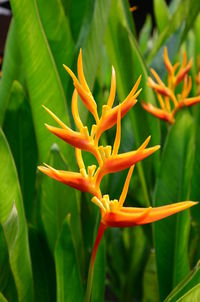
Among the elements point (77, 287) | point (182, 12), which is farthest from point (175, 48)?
point (77, 287)

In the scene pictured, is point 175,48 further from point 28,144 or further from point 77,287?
point 77,287

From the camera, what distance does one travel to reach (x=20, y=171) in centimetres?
54

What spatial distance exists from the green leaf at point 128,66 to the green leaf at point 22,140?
0.13m

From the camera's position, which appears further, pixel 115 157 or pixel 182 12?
pixel 182 12

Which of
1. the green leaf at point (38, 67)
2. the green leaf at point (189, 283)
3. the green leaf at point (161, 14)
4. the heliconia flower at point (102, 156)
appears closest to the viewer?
the heliconia flower at point (102, 156)

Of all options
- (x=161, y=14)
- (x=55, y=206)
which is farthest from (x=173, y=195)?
(x=161, y=14)

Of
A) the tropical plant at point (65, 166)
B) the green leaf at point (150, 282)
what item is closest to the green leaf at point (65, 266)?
the tropical plant at point (65, 166)

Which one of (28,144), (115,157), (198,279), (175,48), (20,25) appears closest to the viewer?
(115,157)

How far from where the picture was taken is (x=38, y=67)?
45cm

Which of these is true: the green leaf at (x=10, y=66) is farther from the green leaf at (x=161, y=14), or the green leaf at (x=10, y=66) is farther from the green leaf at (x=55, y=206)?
the green leaf at (x=161, y=14)

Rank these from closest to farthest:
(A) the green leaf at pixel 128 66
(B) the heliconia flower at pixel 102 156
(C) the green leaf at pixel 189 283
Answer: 1. (B) the heliconia flower at pixel 102 156
2. (C) the green leaf at pixel 189 283
3. (A) the green leaf at pixel 128 66

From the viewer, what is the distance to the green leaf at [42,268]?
1.53 ft

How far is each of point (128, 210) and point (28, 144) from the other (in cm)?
33

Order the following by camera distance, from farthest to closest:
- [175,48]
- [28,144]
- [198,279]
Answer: [175,48] → [28,144] → [198,279]
